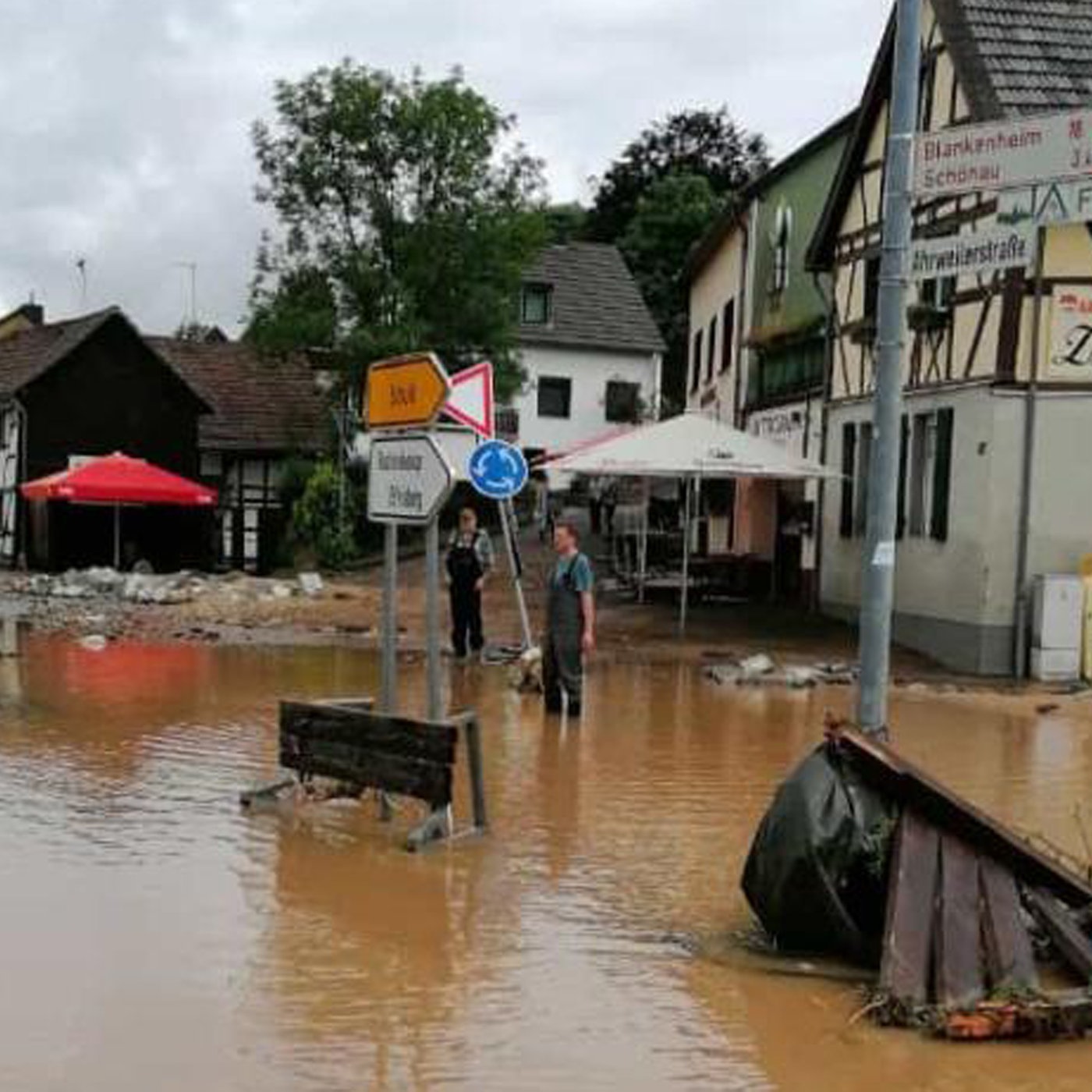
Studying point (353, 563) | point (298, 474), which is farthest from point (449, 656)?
point (298, 474)

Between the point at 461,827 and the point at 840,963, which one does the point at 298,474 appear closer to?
the point at 461,827

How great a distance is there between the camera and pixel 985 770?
1142cm

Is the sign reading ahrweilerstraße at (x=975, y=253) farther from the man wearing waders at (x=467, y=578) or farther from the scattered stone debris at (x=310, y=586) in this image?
the scattered stone debris at (x=310, y=586)

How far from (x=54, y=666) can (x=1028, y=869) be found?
41.4 ft

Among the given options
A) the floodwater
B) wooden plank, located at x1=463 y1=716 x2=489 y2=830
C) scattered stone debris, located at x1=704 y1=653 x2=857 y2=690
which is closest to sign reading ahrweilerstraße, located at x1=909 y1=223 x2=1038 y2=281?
the floodwater

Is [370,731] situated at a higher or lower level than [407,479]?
lower

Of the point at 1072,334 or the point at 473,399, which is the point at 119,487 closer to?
the point at 1072,334

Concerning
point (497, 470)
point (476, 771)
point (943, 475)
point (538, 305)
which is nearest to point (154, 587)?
point (943, 475)

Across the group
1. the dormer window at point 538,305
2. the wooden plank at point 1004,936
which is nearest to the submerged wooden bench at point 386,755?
the wooden plank at point 1004,936

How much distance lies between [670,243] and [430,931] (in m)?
54.4

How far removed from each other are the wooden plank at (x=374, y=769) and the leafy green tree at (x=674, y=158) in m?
56.9

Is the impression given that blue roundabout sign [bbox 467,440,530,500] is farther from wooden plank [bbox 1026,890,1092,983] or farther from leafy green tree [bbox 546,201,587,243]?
leafy green tree [bbox 546,201,587,243]

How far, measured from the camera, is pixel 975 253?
7.47 m

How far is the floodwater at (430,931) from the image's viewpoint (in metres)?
5.17
